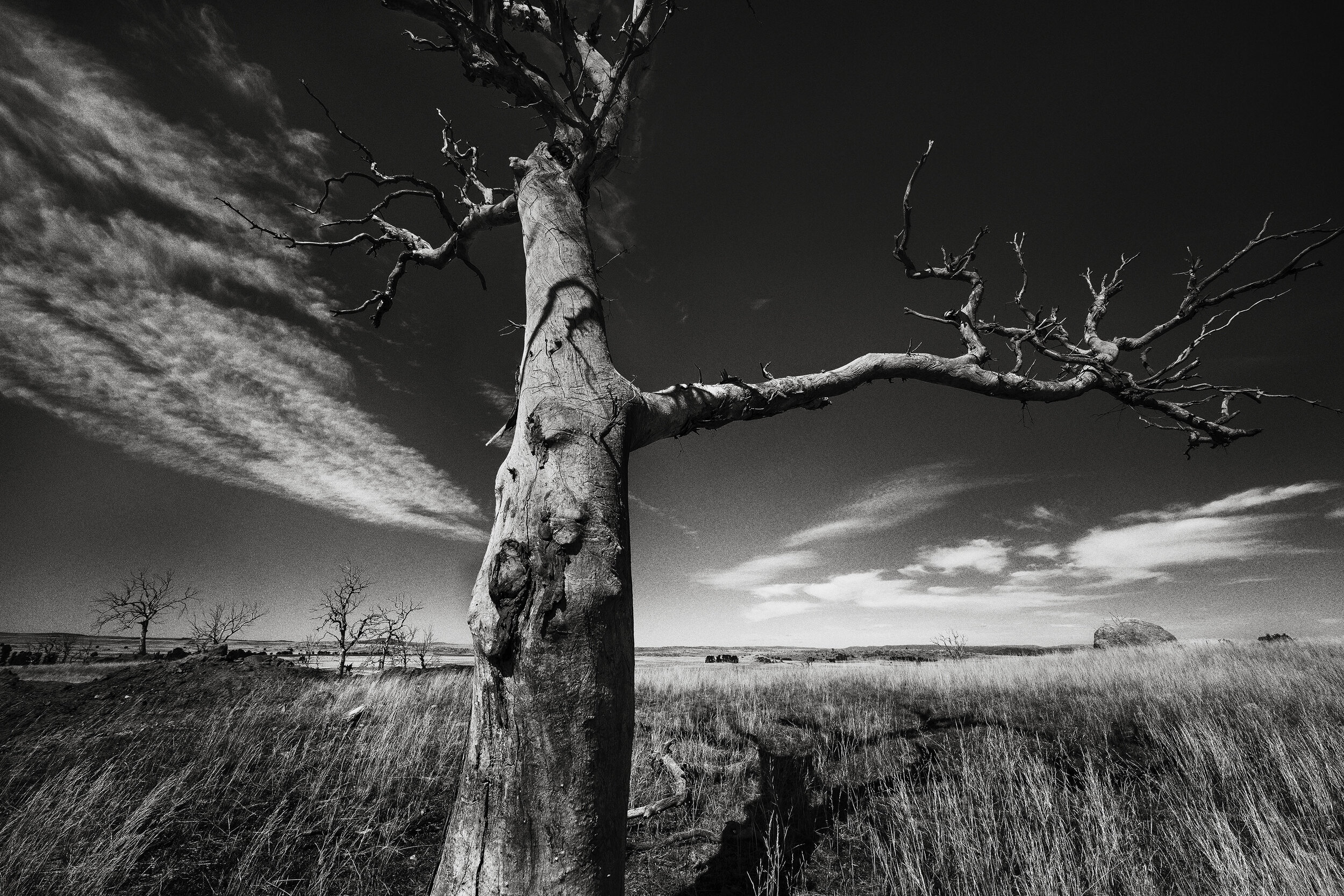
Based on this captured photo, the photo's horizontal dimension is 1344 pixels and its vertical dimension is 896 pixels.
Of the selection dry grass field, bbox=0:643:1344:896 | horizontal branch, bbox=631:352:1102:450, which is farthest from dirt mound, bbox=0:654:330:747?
horizontal branch, bbox=631:352:1102:450

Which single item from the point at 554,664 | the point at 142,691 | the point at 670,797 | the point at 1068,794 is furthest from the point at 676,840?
the point at 142,691

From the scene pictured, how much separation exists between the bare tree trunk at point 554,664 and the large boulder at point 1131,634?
109ft

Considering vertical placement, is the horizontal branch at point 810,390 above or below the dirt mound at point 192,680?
above

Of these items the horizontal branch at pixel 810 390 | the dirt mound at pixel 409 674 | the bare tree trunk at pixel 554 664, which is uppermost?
the horizontal branch at pixel 810 390

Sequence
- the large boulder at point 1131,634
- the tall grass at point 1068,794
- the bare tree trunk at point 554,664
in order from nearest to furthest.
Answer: the bare tree trunk at point 554,664 < the tall grass at point 1068,794 < the large boulder at point 1131,634

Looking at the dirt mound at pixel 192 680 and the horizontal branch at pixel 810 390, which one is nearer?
the horizontal branch at pixel 810 390

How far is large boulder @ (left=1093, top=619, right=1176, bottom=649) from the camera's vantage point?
25188mm

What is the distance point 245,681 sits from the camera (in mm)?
12703

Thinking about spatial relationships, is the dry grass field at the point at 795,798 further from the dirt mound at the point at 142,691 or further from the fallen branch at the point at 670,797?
the dirt mound at the point at 142,691

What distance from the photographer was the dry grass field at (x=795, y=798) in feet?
9.59

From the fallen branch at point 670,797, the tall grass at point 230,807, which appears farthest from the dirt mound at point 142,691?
the fallen branch at point 670,797

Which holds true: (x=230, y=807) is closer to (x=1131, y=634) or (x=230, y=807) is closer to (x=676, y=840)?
(x=676, y=840)

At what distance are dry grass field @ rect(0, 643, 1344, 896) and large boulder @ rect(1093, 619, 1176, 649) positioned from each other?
2141 centimetres

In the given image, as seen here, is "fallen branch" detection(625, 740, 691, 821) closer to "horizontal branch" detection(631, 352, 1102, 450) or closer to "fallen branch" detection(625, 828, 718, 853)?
"fallen branch" detection(625, 828, 718, 853)
